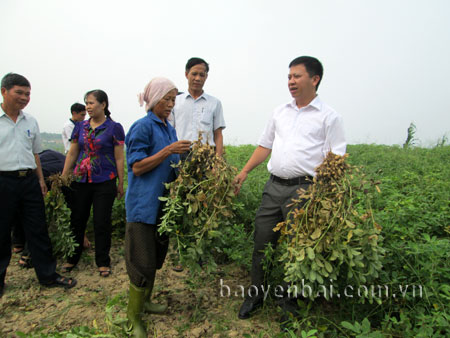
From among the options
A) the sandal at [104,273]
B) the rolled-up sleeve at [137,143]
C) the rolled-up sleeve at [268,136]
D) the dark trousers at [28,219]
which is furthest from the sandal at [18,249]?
the rolled-up sleeve at [268,136]

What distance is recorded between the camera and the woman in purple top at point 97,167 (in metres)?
3.33

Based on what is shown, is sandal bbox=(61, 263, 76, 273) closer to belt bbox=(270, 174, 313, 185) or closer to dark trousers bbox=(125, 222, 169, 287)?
dark trousers bbox=(125, 222, 169, 287)

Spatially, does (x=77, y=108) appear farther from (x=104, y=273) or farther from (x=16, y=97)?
(x=104, y=273)

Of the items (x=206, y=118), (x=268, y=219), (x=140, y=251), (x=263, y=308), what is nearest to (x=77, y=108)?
(x=206, y=118)

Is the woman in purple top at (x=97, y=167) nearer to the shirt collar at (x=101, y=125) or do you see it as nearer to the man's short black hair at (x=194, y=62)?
the shirt collar at (x=101, y=125)

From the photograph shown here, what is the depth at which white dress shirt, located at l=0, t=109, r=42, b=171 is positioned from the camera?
9.64 ft

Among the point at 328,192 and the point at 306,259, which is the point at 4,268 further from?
the point at 328,192

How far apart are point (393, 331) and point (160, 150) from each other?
211 cm

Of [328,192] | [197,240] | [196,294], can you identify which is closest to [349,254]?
[328,192]

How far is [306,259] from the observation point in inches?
80.8

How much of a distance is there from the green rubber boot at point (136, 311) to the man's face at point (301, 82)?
197 centimetres

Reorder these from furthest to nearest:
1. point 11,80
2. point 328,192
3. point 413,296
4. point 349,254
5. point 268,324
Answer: point 11,80, point 268,324, point 413,296, point 328,192, point 349,254

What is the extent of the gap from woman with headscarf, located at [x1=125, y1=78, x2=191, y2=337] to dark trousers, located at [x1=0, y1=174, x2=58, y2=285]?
1.35m

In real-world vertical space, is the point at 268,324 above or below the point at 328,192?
below
